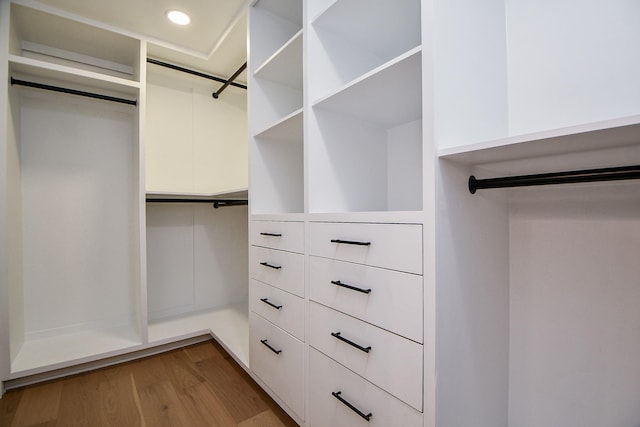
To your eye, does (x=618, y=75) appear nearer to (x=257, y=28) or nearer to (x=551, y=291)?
(x=551, y=291)

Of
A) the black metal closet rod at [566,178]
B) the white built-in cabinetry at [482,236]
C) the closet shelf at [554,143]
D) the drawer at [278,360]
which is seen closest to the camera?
the closet shelf at [554,143]

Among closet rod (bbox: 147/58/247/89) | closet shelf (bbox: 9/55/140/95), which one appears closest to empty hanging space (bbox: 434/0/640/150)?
closet shelf (bbox: 9/55/140/95)

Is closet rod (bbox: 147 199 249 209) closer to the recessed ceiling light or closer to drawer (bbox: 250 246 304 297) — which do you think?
drawer (bbox: 250 246 304 297)

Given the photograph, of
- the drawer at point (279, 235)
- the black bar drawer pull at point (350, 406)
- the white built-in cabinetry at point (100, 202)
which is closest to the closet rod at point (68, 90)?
the white built-in cabinetry at point (100, 202)

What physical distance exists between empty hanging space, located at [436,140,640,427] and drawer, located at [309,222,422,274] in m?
0.07

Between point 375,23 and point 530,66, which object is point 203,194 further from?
point 530,66

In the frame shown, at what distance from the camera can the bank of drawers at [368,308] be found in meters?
0.75

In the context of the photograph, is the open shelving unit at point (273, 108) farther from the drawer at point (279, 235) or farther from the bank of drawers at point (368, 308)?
the bank of drawers at point (368, 308)

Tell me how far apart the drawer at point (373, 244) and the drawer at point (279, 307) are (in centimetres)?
29

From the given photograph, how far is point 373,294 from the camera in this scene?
Answer: 859 millimetres

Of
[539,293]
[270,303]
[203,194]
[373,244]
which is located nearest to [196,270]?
[203,194]

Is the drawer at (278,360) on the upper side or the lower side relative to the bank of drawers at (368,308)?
lower

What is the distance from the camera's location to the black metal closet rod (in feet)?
2.08

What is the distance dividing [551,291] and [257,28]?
1791 mm
